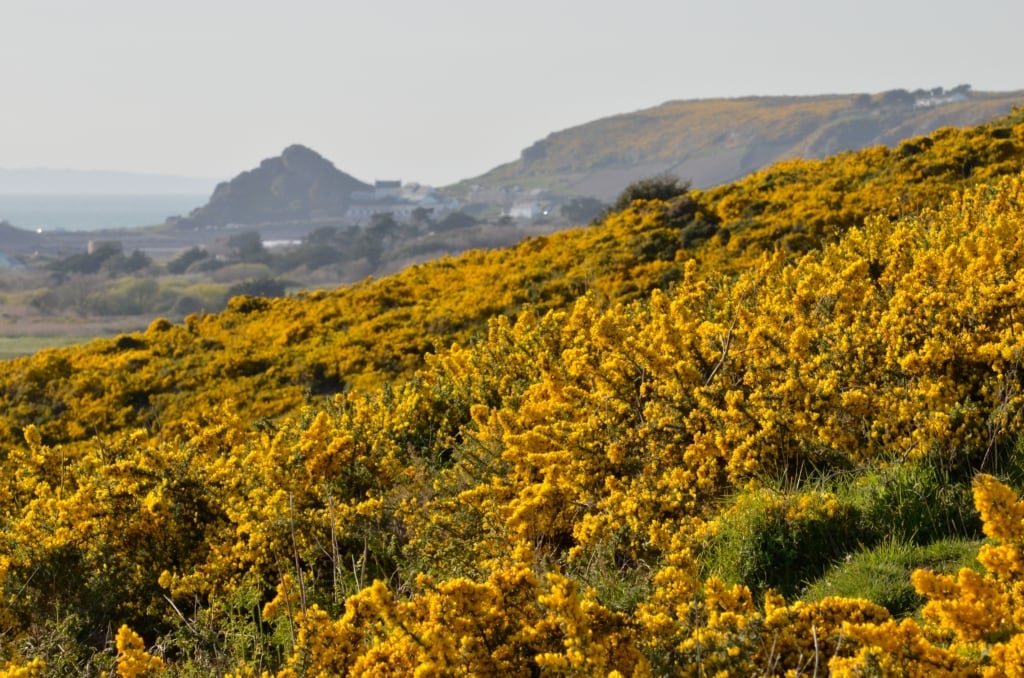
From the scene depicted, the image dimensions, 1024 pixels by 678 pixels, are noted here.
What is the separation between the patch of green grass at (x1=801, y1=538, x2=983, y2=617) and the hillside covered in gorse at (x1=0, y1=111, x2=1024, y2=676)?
0.02 meters

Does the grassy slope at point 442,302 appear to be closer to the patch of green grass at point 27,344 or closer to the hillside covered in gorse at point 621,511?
the hillside covered in gorse at point 621,511

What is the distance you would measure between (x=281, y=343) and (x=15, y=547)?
40.1 feet

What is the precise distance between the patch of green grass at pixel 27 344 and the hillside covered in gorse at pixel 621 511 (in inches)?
2380

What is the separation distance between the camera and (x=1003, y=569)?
314 centimetres

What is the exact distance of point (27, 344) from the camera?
70375 millimetres

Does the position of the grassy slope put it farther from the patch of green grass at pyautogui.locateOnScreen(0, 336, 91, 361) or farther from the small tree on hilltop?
the patch of green grass at pyautogui.locateOnScreen(0, 336, 91, 361)

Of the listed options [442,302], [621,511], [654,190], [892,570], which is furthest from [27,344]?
[892,570]

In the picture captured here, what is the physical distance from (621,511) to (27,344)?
7534 cm

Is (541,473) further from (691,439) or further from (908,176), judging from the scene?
(908,176)

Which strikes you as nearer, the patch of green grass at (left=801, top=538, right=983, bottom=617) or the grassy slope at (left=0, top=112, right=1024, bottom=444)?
the patch of green grass at (left=801, top=538, right=983, bottom=617)

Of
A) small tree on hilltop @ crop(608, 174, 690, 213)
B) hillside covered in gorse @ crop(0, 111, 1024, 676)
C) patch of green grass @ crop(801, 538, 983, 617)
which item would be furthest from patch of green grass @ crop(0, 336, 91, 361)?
patch of green grass @ crop(801, 538, 983, 617)

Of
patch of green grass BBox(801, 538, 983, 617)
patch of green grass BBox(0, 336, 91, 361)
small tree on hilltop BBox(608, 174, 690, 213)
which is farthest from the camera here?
patch of green grass BBox(0, 336, 91, 361)

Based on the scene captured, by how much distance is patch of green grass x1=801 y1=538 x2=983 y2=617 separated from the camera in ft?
13.7

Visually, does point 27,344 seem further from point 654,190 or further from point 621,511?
point 621,511
